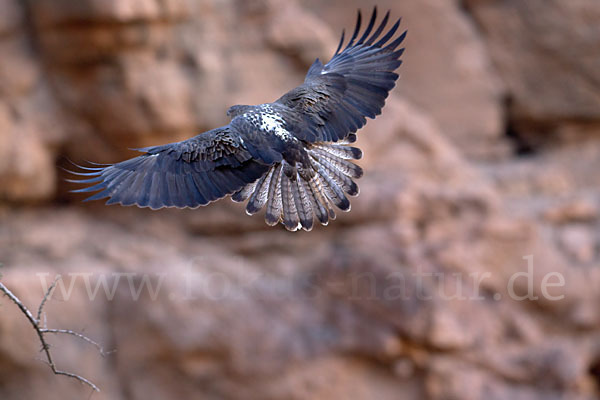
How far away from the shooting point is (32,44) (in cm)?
661

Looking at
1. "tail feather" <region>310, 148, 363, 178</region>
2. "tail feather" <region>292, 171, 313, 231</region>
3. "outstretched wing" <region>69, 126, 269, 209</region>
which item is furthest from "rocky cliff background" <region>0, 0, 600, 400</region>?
"outstretched wing" <region>69, 126, 269, 209</region>

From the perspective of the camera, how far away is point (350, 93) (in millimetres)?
4207

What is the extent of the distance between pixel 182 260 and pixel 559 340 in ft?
11.4

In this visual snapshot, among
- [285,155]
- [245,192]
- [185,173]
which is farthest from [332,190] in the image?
[185,173]

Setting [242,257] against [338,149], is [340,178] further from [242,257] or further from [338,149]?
[242,257]

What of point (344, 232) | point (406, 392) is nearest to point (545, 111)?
point (344, 232)

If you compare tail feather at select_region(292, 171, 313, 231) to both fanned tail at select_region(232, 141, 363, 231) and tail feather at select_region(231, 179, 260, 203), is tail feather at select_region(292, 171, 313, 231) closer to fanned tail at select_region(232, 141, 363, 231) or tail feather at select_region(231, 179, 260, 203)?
fanned tail at select_region(232, 141, 363, 231)

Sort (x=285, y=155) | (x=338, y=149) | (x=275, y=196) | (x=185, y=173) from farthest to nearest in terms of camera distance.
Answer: (x=338, y=149), (x=275, y=196), (x=285, y=155), (x=185, y=173)

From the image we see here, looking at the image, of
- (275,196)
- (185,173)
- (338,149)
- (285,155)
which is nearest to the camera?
(185,173)

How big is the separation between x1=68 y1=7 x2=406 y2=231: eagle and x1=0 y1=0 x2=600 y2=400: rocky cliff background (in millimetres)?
2461

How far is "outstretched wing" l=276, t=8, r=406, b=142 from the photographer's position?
161 inches

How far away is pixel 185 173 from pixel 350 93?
1011 mm

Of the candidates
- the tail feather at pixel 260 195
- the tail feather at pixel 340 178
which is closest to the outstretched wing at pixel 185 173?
the tail feather at pixel 260 195

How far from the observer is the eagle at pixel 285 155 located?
12.6 feet
